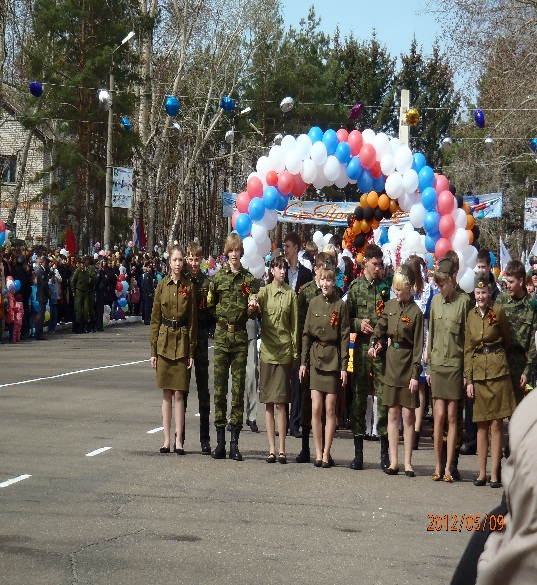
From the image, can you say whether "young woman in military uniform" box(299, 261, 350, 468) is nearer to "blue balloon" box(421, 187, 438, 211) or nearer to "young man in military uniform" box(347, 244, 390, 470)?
"young man in military uniform" box(347, 244, 390, 470)

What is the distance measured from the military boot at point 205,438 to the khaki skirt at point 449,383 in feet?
7.57

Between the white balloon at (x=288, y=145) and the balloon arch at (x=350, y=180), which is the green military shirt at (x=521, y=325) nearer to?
the balloon arch at (x=350, y=180)

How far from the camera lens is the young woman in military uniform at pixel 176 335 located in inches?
466

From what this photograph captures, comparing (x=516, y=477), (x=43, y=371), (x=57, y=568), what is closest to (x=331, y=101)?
(x=43, y=371)

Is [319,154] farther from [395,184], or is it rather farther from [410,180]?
[410,180]

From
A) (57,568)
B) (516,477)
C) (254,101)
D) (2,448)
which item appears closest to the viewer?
(516,477)

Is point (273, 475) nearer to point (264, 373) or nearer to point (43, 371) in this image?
point (264, 373)

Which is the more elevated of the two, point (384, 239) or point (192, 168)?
point (192, 168)

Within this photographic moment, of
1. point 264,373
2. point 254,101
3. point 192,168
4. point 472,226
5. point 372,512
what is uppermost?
point 254,101

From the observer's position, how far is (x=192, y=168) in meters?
55.6

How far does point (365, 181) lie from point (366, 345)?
575cm

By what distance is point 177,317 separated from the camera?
11.9m

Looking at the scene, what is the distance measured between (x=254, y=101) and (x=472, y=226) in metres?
46.8
